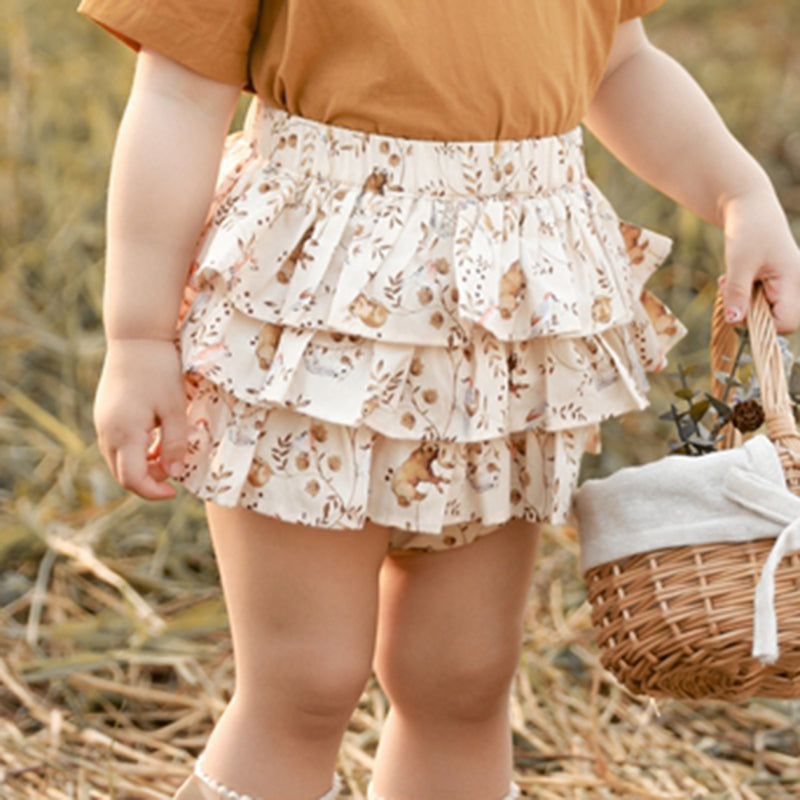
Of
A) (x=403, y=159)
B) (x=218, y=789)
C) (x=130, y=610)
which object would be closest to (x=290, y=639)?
(x=218, y=789)

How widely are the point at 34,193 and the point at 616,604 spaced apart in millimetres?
2017

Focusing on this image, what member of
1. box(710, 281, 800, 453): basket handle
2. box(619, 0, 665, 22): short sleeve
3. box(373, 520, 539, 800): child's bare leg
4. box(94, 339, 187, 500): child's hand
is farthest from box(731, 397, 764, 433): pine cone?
box(94, 339, 187, 500): child's hand

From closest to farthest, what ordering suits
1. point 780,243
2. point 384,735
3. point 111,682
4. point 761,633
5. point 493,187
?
point 761,633
point 493,187
point 780,243
point 384,735
point 111,682

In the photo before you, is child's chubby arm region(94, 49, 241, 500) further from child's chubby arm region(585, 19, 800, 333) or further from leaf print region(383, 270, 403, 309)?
child's chubby arm region(585, 19, 800, 333)

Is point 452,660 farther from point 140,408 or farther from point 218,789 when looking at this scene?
point 140,408

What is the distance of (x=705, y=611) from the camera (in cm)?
110

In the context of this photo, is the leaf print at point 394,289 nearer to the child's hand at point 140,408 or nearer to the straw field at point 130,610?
the child's hand at point 140,408

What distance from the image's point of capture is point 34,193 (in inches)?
114

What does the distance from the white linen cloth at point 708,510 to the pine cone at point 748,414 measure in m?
0.07

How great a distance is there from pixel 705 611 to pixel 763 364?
21cm

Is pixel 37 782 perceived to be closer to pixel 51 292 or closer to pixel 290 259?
pixel 290 259

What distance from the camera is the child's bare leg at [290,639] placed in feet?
3.94

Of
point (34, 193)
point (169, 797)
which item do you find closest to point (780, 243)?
point (169, 797)

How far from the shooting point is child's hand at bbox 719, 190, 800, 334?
127cm
